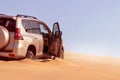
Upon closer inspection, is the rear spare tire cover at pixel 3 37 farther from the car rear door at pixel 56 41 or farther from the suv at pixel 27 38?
the car rear door at pixel 56 41

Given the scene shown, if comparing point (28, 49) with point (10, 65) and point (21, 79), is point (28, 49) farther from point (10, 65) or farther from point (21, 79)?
point (21, 79)

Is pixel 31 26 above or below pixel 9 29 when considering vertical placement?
above

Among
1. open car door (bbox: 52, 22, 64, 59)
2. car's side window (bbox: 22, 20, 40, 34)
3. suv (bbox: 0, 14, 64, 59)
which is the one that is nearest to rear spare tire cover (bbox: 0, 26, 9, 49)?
suv (bbox: 0, 14, 64, 59)

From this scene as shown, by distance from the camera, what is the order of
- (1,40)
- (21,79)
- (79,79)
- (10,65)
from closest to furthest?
1. (21,79)
2. (79,79)
3. (10,65)
4. (1,40)

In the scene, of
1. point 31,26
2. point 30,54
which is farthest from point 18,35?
point 31,26

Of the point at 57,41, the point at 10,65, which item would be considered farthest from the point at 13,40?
the point at 57,41

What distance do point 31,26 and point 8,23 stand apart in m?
1.03

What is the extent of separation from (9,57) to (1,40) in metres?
0.67

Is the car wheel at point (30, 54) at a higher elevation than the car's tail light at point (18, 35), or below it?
below

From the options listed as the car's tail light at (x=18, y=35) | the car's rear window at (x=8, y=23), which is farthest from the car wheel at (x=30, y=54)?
the car's rear window at (x=8, y=23)

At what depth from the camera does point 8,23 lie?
52.4ft

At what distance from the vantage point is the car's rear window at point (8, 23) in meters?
15.7

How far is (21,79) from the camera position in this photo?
11180 millimetres

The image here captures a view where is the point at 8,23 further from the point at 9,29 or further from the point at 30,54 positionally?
the point at 30,54
